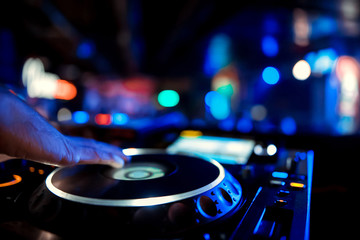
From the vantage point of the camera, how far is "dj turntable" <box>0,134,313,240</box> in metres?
0.45

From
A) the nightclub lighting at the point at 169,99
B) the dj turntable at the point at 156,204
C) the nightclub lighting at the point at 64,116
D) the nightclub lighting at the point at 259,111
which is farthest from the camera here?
the nightclub lighting at the point at 169,99

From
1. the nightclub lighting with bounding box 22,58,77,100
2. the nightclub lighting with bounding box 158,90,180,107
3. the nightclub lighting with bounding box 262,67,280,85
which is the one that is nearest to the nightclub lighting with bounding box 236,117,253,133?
the nightclub lighting with bounding box 262,67,280,85

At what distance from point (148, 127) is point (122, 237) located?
114cm

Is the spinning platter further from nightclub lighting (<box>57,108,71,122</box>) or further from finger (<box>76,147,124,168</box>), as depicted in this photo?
nightclub lighting (<box>57,108,71,122</box>)

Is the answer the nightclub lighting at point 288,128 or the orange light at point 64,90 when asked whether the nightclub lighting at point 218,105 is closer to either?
the orange light at point 64,90

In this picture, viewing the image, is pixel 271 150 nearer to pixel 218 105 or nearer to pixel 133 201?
pixel 133 201

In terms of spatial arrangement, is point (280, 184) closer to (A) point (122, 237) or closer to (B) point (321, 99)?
(A) point (122, 237)

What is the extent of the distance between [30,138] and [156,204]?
0.29 m

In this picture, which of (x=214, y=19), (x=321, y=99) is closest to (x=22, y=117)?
(x=214, y=19)

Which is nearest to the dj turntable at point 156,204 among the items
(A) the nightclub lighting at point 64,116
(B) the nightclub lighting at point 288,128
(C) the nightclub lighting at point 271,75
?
(B) the nightclub lighting at point 288,128

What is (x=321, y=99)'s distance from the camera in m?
7.20

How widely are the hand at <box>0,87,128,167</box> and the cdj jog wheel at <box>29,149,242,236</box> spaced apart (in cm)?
7

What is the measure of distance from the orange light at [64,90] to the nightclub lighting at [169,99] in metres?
4.37

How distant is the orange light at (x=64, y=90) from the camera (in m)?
9.20
